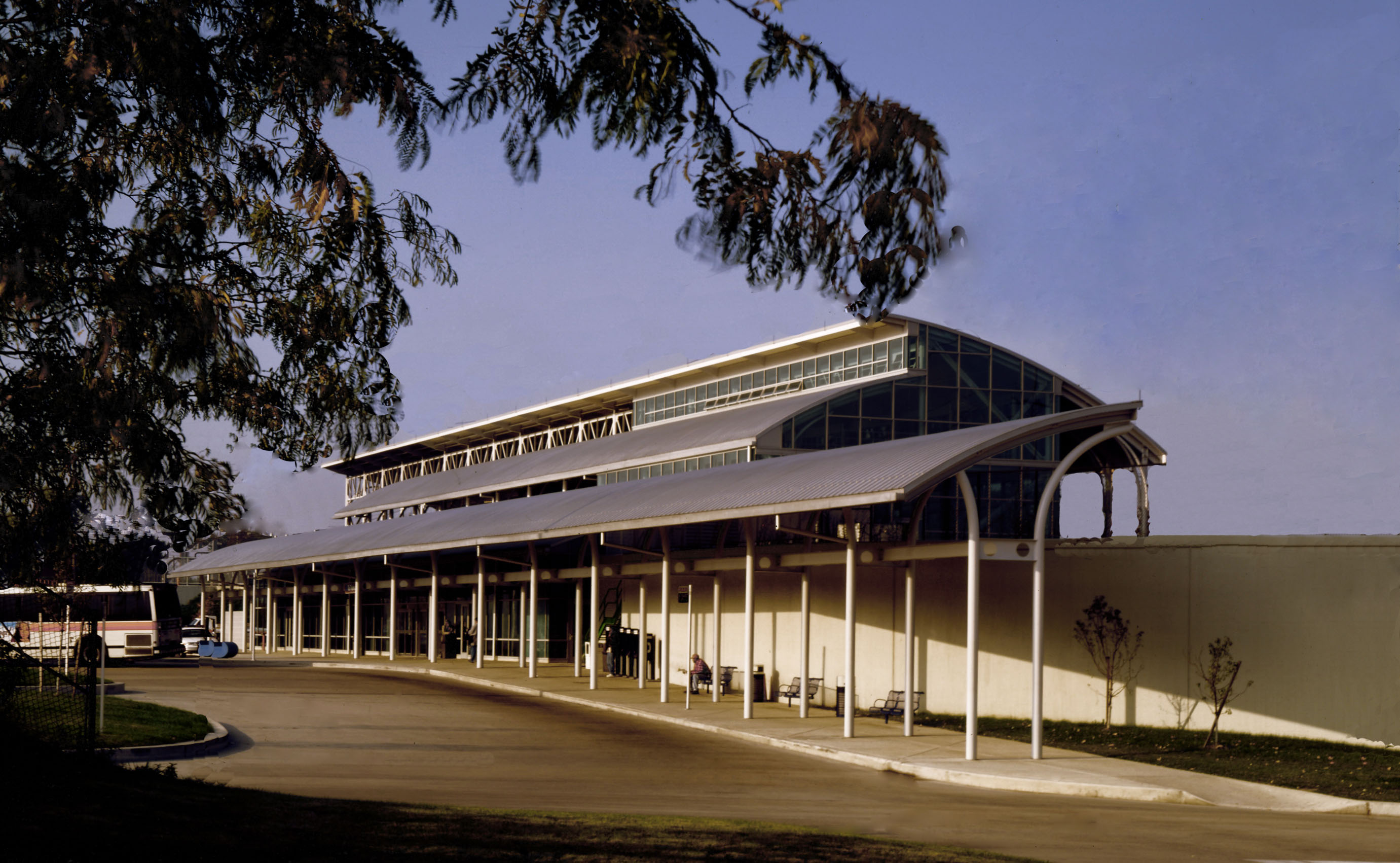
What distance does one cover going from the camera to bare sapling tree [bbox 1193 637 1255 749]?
22.6 m

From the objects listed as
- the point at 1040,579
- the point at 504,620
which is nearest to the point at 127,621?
the point at 504,620

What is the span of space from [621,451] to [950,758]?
28.3 m

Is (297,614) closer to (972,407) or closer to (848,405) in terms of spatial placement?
(848,405)

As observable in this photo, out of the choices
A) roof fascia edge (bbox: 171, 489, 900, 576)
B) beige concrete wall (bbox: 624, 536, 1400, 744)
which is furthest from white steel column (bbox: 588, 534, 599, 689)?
beige concrete wall (bbox: 624, 536, 1400, 744)

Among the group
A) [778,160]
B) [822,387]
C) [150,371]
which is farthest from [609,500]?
[778,160]

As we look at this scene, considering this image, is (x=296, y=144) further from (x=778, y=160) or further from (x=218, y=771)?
(x=218, y=771)

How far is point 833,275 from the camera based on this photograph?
10.4 metres

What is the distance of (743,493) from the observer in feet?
84.5

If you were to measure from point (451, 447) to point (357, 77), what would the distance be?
61950mm

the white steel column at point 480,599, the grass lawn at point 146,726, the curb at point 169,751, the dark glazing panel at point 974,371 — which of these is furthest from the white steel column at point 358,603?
the curb at point 169,751

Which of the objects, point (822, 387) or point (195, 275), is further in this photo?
point (822, 387)

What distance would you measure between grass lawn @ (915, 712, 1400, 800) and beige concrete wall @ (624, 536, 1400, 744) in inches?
14.2

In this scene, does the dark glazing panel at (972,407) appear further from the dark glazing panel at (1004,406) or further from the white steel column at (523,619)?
the white steel column at (523,619)

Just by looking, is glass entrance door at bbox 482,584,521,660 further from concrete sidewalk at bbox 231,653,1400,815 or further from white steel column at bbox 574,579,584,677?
concrete sidewalk at bbox 231,653,1400,815
